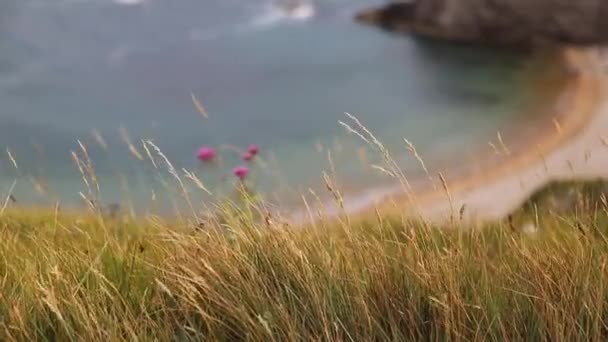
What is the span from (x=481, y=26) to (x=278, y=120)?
6.82 m

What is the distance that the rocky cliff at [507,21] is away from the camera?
68.5 feet

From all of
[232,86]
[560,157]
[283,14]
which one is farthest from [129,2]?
[560,157]

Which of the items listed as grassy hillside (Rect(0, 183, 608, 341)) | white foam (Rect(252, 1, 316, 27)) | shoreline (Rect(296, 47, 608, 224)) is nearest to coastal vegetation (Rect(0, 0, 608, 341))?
grassy hillside (Rect(0, 183, 608, 341))

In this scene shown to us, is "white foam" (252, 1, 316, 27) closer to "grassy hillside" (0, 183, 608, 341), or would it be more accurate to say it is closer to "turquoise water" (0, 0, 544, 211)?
"turquoise water" (0, 0, 544, 211)

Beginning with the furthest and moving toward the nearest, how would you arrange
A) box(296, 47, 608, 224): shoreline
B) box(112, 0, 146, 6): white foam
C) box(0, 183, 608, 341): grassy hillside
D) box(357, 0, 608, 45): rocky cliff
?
box(112, 0, 146, 6): white foam → box(357, 0, 608, 45): rocky cliff → box(296, 47, 608, 224): shoreline → box(0, 183, 608, 341): grassy hillside

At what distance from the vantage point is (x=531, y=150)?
15.6 meters

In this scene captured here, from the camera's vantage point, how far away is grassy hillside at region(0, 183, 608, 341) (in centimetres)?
306

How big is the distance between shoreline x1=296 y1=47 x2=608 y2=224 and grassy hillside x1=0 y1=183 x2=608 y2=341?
6723 millimetres

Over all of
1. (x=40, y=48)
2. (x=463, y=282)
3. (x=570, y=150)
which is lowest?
(x=570, y=150)

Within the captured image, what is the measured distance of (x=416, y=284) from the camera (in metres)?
3.20

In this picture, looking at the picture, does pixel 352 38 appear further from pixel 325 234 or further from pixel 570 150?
pixel 325 234

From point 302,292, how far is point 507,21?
1942 centimetres

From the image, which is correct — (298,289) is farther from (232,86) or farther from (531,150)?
(232,86)

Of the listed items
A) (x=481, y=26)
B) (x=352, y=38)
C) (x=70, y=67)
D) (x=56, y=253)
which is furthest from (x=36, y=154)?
(x=56, y=253)
